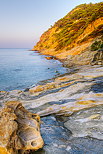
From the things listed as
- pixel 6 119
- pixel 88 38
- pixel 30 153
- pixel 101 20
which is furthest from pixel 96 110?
pixel 101 20

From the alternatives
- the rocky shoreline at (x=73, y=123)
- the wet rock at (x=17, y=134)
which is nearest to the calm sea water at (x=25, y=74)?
the rocky shoreline at (x=73, y=123)

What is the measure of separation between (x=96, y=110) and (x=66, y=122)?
1235mm

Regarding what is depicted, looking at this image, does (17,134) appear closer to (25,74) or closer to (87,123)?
(87,123)

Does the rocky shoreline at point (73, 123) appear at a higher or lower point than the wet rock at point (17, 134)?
lower

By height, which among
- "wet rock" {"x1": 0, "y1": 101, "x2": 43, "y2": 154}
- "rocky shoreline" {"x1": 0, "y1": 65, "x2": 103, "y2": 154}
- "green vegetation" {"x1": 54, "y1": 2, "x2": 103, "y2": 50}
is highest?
"green vegetation" {"x1": 54, "y1": 2, "x2": 103, "y2": 50}

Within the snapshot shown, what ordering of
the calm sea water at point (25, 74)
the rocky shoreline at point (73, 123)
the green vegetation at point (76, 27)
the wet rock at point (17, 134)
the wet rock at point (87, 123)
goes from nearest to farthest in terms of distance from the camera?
1. the wet rock at point (17, 134)
2. the rocky shoreline at point (73, 123)
3. the wet rock at point (87, 123)
4. the calm sea water at point (25, 74)
5. the green vegetation at point (76, 27)

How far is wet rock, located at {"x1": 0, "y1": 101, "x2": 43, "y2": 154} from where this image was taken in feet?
9.86

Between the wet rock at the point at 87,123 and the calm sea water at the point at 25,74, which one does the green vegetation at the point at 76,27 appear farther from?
→ the wet rock at the point at 87,123

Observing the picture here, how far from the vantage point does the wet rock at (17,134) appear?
3.01 m

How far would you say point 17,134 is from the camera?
3.36m

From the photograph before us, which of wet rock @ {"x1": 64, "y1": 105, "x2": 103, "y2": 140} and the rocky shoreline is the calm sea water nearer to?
the rocky shoreline

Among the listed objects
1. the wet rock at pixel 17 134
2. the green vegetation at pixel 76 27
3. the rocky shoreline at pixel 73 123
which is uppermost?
the green vegetation at pixel 76 27

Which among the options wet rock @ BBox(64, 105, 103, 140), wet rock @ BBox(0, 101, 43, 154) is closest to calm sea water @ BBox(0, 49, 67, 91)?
wet rock @ BBox(64, 105, 103, 140)

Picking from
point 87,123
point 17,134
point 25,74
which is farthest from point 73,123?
point 25,74
